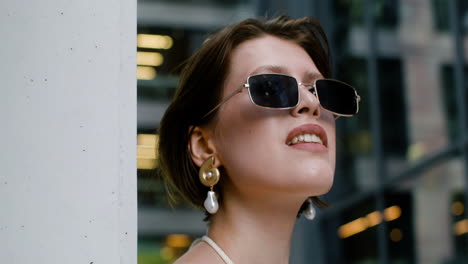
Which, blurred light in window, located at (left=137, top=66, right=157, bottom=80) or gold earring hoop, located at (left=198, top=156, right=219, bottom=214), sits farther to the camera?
blurred light in window, located at (left=137, top=66, right=157, bottom=80)

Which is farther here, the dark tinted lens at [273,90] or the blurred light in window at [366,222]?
the blurred light in window at [366,222]

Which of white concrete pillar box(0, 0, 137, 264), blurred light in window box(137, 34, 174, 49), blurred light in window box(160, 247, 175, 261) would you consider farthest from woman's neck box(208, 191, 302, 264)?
blurred light in window box(160, 247, 175, 261)

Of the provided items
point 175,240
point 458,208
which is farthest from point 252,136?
point 175,240

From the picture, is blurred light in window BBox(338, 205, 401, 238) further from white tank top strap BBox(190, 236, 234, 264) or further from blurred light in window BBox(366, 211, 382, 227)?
white tank top strap BBox(190, 236, 234, 264)

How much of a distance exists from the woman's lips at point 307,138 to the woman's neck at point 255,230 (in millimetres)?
174

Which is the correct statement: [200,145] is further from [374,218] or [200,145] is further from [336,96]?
[374,218]

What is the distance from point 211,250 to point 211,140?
33cm

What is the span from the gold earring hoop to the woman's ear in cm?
4

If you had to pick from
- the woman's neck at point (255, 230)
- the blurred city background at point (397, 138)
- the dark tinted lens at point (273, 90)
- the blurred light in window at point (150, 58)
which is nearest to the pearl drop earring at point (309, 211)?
the woman's neck at point (255, 230)

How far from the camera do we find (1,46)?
37.4 inches

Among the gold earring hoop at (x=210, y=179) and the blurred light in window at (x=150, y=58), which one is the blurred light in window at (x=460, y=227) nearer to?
the gold earring hoop at (x=210, y=179)

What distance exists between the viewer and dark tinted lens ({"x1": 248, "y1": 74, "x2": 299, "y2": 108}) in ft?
5.69

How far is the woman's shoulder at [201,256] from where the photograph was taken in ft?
5.67

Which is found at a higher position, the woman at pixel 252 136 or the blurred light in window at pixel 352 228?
the woman at pixel 252 136
